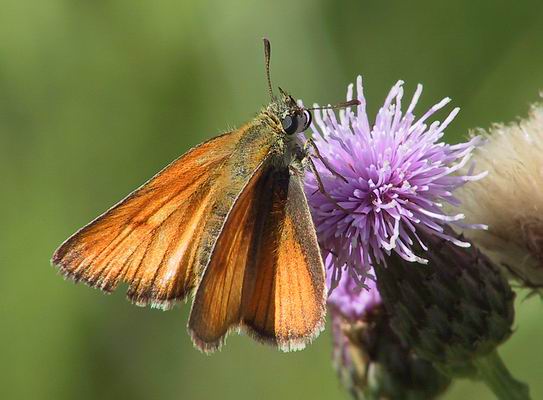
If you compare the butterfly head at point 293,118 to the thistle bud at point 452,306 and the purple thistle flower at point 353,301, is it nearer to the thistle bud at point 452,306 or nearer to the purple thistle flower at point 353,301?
the thistle bud at point 452,306

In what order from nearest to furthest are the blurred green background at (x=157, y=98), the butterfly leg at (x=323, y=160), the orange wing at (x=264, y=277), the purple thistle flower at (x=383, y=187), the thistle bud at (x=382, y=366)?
1. the orange wing at (x=264, y=277)
2. the purple thistle flower at (x=383, y=187)
3. the butterfly leg at (x=323, y=160)
4. the thistle bud at (x=382, y=366)
5. the blurred green background at (x=157, y=98)

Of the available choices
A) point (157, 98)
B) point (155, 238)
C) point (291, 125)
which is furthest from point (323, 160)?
point (157, 98)

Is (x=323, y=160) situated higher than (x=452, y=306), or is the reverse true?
(x=323, y=160)

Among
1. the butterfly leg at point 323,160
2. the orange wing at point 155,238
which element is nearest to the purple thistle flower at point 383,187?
the butterfly leg at point 323,160

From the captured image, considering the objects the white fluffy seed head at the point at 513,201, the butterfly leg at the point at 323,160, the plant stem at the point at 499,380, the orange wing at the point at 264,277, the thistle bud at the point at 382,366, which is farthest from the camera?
the thistle bud at the point at 382,366

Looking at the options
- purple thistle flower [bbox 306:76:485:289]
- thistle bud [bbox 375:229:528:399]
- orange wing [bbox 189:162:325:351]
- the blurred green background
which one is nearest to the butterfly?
orange wing [bbox 189:162:325:351]

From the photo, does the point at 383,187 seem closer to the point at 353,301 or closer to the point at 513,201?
the point at 513,201

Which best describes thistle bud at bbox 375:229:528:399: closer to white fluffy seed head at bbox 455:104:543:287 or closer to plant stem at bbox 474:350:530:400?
plant stem at bbox 474:350:530:400

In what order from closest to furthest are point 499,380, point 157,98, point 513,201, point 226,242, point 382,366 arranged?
point 226,242
point 499,380
point 513,201
point 382,366
point 157,98
